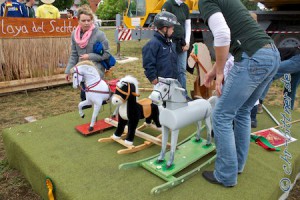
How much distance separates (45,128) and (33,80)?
2.48 meters

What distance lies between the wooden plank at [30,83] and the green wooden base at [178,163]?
3.75 metres

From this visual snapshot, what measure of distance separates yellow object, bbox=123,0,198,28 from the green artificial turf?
8.14 meters

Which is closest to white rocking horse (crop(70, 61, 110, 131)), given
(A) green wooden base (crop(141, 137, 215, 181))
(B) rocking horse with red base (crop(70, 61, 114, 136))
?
(B) rocking horse with red base (crop(70, 61, 114, 136))

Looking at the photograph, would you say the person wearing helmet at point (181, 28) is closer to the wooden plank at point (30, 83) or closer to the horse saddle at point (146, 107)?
the horse saddle at point (146, 107)

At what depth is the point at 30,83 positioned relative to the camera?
535 cm

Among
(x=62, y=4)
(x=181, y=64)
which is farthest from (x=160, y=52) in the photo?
(x=62, y=4)

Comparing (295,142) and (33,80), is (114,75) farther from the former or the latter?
(295,142)

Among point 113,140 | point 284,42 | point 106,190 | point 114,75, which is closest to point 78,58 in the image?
point 113,140

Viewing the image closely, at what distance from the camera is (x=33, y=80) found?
5.36 m

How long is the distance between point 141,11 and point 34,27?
6.49 metres

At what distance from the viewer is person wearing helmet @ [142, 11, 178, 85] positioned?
2.83 meters

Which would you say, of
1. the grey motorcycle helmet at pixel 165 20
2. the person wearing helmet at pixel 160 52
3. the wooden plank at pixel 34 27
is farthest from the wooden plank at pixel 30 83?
the grey motorcycle helmet at pixel 165 20

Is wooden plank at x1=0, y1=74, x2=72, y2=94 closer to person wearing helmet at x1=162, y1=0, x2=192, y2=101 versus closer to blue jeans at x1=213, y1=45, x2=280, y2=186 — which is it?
person wearing helmet at x1=162, y1=0, x2=192, y2=101

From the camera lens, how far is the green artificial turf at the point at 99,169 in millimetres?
2064
